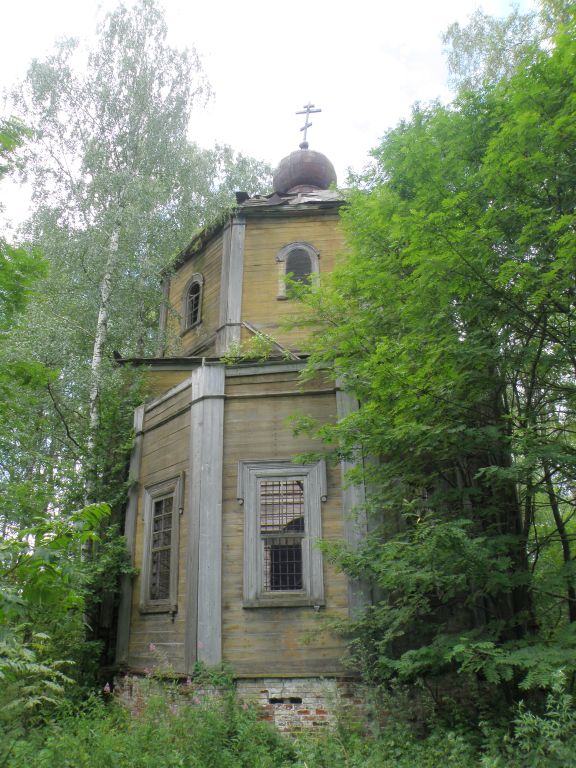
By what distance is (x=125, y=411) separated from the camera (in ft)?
40.9

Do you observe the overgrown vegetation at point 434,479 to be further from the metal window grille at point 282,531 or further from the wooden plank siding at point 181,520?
the metal window grille at point 282,531

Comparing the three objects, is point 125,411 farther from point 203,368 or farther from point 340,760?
point 340,760

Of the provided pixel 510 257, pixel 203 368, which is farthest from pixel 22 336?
pixel 510 257

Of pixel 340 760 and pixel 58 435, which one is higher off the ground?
pixel 58 435

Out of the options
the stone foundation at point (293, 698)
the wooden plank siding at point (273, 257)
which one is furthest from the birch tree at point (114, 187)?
the stone foundation at point (293, 698)

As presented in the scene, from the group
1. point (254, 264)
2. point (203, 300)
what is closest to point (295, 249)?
point (254, 264)

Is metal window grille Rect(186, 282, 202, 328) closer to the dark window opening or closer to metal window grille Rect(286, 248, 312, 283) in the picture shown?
metal window grille Rect(286, 248, 312, 283)

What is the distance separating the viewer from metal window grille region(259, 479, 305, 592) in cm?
913

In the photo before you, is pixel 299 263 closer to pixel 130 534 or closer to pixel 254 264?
pixel 254 264

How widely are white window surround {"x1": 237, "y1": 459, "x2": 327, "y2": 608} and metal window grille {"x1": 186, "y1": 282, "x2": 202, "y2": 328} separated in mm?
5642

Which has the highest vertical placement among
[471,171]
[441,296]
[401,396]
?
[471,171]

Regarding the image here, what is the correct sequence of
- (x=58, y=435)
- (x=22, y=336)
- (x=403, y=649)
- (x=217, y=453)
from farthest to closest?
(x=58, y=435) → (x=22, y=336) → (x=217, y=453) → (x=403, y=649)

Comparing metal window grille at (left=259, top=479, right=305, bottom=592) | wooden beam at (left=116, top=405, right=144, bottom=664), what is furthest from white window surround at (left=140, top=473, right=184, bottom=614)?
metal window grille at (left=259, top=479, right=305, bottom=592)

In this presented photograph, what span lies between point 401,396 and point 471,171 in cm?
310
